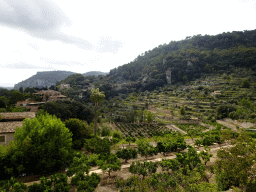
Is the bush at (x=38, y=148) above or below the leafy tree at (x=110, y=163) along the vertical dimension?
above

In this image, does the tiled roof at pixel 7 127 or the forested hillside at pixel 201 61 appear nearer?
the tiled roof at pixel 7 127

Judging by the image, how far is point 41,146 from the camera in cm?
1049

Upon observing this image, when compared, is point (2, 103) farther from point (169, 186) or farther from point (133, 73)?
point (133, 73)

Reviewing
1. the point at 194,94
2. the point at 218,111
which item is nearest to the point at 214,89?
the point at 194,94

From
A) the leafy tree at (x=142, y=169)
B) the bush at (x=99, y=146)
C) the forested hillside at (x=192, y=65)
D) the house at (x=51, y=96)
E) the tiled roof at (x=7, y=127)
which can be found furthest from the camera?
the forested hillside at (x=192, y=65)

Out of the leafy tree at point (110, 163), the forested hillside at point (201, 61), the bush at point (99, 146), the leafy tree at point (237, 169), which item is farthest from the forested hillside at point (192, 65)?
the leafy tree at point (237, 169)

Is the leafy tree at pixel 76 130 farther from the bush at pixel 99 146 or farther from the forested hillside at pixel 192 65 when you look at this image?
the forested hillside at pixel 192 65

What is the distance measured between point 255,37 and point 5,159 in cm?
16334

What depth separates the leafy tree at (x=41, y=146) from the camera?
404 inches

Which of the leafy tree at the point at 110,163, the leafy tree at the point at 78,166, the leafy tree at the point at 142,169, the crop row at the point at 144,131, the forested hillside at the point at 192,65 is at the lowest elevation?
the crop row at the point at 144,131

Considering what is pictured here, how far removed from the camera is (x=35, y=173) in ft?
36.2

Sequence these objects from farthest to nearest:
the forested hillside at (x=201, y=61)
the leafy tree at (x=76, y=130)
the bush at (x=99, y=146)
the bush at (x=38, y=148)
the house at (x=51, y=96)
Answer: the forested hillside at (x=201, y=61) < the house at (x=51, y=96) < the leafy tree at (x=76, y=130) < the bush at (x=99, y=146) < the bush at (x=38, y=148)

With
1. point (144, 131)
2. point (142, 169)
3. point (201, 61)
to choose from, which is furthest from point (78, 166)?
point (201, 61)

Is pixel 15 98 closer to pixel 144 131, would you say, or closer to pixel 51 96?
pixel 51 96
